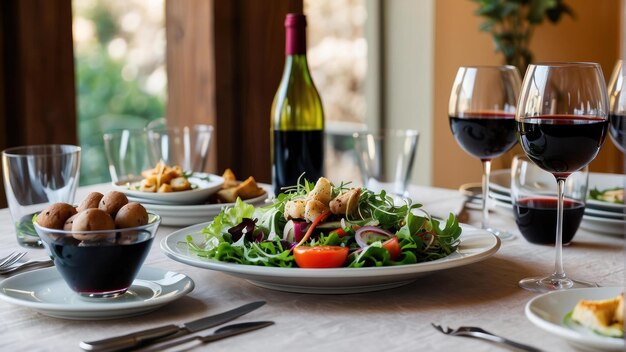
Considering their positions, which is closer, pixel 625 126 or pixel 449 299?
pixel 449 299

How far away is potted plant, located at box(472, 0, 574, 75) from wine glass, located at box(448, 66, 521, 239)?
115 inches

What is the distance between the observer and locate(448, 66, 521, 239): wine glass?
1.46m

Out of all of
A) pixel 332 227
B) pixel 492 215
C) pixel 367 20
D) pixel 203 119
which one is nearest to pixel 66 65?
pixel 203 119

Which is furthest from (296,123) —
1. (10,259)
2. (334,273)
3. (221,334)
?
(221,334)

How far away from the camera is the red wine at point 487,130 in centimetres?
147

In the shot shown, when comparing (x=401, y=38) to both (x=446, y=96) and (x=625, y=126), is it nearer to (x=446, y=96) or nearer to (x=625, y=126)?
(x=446, y=96)

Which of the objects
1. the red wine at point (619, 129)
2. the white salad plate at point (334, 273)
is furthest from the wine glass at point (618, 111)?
the white salad plate at point (334, 273)

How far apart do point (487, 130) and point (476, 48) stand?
3222 millimetres

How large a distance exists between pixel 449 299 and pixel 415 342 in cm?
17

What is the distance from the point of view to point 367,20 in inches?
173

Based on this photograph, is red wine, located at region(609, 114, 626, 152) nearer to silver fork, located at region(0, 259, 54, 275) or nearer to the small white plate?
the small white plate

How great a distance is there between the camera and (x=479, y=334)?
0.89m

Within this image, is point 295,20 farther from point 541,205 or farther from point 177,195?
point 541,205

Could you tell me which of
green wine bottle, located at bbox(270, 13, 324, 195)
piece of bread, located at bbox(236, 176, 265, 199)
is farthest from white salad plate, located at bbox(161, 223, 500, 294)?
green wine bottle, located at bbox(270, 13, 324, 195)
